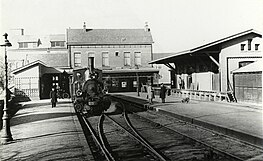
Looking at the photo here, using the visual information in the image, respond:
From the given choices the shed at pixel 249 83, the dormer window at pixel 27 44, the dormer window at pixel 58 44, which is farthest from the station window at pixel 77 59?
the shed at pixel 249 83

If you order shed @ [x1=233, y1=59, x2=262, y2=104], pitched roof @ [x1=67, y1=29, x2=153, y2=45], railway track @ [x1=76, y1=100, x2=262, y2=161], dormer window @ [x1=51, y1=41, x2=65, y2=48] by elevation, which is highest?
dormer window @ [x1=51, y1=41, x2=65, y2=48]

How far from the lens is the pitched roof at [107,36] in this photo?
42.2 m

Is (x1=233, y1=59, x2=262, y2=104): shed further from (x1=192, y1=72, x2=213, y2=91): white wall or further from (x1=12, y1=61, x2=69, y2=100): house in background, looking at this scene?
(x1=12, y1=61, x2=69, y2=100): house in background

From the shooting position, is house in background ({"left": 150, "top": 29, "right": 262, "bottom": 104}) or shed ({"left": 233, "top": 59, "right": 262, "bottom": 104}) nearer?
shed ({"left": 233, "top": 59, "right": 262, "bottom": 104})

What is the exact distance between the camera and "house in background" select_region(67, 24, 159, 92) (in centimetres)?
4081

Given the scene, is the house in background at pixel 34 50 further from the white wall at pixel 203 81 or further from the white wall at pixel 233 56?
the white wall at pixel 233 56

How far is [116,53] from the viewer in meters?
42.5

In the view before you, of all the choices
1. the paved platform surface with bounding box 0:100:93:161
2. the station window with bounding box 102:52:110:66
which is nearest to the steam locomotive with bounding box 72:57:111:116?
the paved platform surface with bounding box 0:100:93:161

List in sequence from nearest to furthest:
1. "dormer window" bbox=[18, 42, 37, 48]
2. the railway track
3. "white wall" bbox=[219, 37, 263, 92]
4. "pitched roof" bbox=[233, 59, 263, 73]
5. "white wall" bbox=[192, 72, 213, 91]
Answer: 1. the railway track
2. "pitched roof" bbox=[233, 59, 263, 73]
3. "white wall" bbox=[219, 37, 263, 92]
4. "white wall" bbox=[192, 72, 213, 91]
5. "dormer window" bbox=[18, 42, 37, 48]

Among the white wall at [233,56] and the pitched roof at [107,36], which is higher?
the pitched roof at [107,36]

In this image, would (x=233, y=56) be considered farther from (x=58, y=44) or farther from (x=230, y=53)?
(x=58, y=44)

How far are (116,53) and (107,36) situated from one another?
2.94 metres

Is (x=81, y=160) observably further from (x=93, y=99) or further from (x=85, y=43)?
(x=85, y=43)

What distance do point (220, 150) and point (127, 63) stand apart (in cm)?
3500
